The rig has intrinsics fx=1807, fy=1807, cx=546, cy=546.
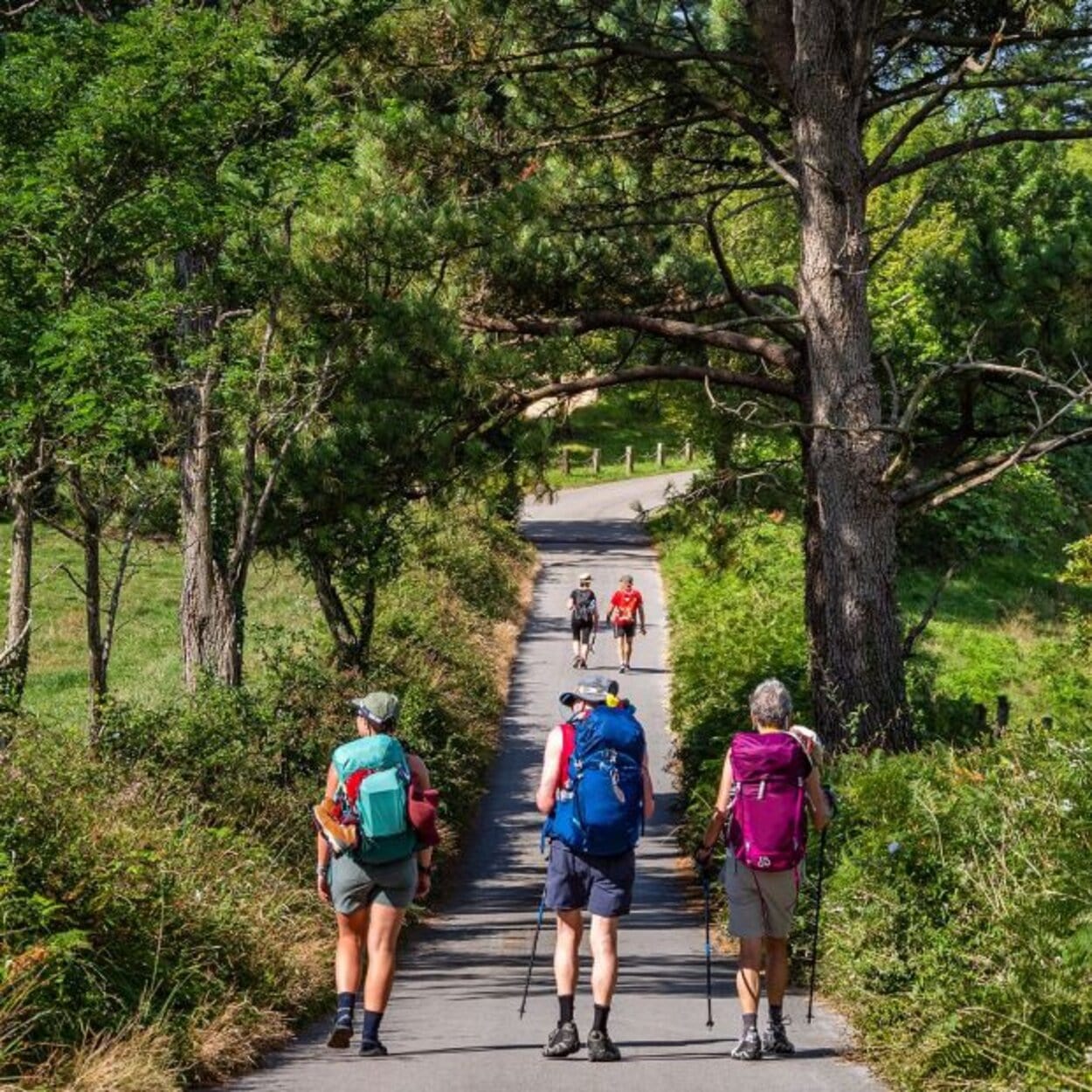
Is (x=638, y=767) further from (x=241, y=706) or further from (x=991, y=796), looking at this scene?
(x=241, y=706)

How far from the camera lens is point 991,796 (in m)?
9.75

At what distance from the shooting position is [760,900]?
879cm

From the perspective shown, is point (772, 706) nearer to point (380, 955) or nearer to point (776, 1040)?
point (776, 1040)

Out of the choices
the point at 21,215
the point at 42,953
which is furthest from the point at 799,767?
the point at 21,215

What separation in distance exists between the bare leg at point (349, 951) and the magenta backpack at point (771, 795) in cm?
190

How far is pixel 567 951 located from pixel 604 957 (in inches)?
7.3

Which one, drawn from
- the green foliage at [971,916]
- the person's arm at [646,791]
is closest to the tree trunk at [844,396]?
the green foliage at [971,916]

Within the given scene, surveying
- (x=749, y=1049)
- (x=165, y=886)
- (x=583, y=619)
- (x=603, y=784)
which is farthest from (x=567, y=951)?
(x=583, y=619)

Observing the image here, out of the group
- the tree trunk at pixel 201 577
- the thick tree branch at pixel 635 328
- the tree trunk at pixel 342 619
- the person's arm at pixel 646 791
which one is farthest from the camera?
the tree trunk at pixel 342 619

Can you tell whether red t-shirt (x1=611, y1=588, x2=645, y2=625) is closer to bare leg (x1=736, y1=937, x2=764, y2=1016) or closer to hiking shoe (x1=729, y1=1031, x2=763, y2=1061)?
bare leg (x1=736, y1=937, x2=764, y2=1016)

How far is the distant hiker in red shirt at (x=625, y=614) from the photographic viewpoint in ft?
90.3

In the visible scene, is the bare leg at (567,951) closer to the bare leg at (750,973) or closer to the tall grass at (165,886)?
the bare leg at (750,973)

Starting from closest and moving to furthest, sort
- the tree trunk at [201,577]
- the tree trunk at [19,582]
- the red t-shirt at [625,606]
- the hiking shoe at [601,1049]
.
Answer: the hiking shoe at [601,1049] < the tree trunk at [19,582] < the tree trunk at [201,577] < the red t-shirt at [625,606]

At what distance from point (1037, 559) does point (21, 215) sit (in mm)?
33237
